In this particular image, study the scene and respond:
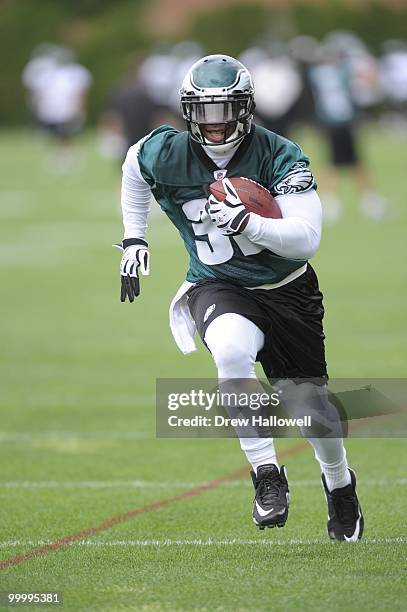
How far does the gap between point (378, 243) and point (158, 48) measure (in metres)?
25.6

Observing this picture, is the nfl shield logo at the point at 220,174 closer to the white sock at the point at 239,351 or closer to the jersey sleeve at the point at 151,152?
the jersey sleeve at the point at 151,152

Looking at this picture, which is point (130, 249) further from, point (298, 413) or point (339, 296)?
point (339, 296)

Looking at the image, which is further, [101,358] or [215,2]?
[215,2]

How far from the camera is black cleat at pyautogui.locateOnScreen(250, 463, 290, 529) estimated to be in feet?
16.5

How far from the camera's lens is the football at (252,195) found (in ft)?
16.6

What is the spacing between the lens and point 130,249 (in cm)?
561

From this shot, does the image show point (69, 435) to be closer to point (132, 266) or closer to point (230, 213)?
point (132, 266)

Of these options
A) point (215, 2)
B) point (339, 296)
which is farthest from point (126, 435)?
point (215, 2)

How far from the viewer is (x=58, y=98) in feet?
108

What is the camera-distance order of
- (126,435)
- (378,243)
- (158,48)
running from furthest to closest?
1. (158,48)
2. (378,243)
3. (126,435)

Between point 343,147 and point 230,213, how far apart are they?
14471 mm

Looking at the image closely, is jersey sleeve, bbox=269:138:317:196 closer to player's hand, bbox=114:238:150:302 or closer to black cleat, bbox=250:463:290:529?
player's hand, bbox=114:238:150:302

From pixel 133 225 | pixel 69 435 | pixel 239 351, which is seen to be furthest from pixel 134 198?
pixel 69 435

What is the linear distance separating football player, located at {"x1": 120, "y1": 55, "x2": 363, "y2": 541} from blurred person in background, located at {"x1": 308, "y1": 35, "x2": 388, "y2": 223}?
13611 mm
